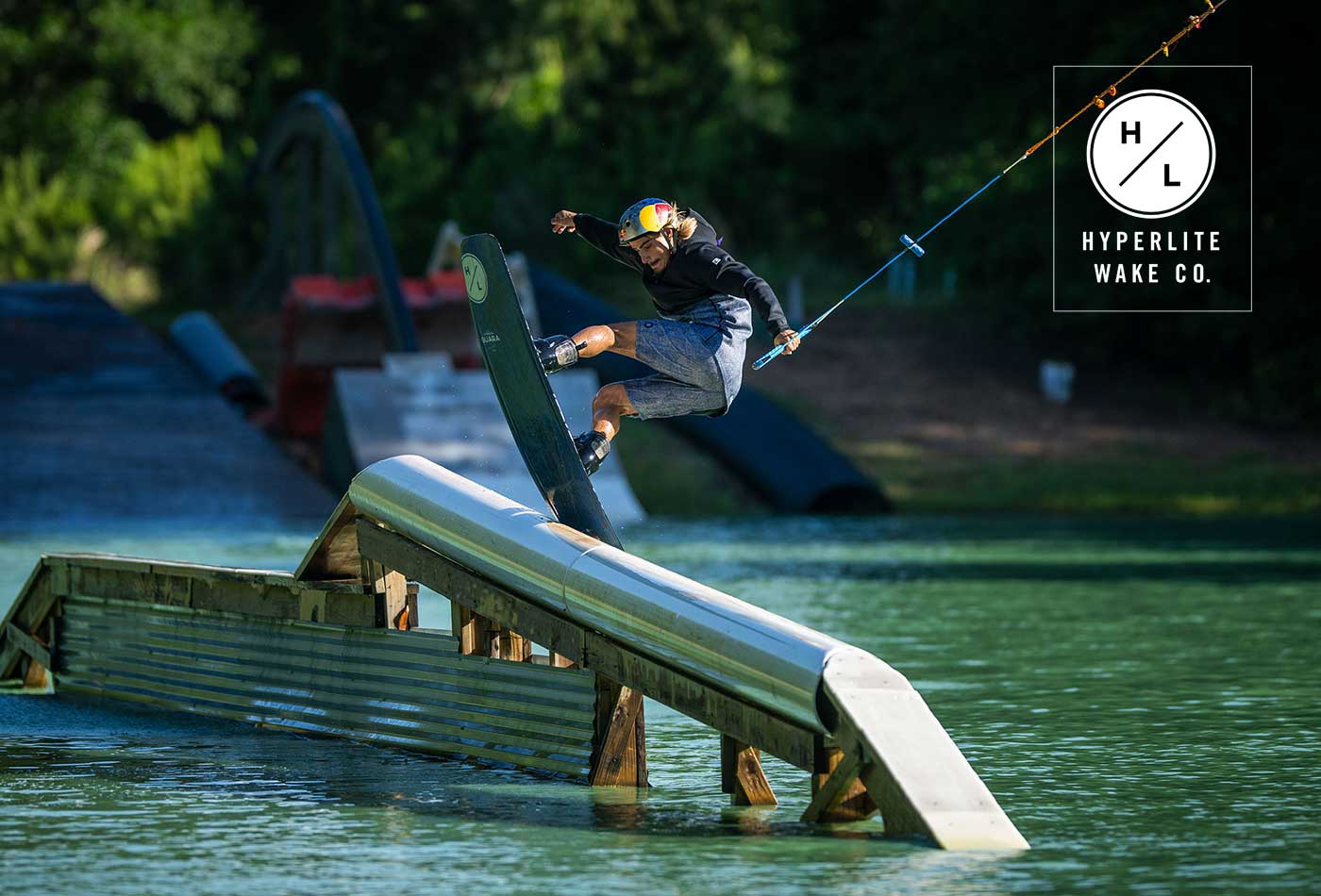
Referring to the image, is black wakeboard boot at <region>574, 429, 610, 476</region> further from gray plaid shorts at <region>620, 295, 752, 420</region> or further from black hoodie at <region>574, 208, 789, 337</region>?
black hoodie at <region>574, 208, 789, 337</region>

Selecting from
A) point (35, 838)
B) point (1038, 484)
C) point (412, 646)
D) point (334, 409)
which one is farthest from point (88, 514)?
point (35, 838)

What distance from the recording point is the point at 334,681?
11.0m

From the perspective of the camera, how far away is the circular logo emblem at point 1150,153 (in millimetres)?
20312

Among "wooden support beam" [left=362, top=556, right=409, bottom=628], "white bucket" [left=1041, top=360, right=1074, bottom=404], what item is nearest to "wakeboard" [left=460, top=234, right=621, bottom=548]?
"wooden support beam" [left=362, top=556, right=409, bottom=628]

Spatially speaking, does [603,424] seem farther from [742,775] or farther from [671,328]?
A: [742,775]

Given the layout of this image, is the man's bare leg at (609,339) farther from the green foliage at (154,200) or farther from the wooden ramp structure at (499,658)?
the green foliage at (154,200)

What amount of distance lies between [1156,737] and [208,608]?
16.8 ft

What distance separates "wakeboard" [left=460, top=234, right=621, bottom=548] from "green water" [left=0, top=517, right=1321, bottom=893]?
1285 millimetres

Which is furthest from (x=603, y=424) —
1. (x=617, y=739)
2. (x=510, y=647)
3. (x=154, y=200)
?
(x=154, y=200)

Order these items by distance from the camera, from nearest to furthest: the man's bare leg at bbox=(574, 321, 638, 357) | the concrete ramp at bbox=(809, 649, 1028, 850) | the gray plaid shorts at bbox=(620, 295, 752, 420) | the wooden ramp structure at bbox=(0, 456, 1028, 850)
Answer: the concrete ramp at bbox=(809, 649, 1028, 850) < the wooden ramp structure at bbox=(0, 456, 1028, 850) < the man's bare leg at bbox=(574, 321, 638, 357) < the gray plaid shorts at bbox=(620, 295, 752, 420)

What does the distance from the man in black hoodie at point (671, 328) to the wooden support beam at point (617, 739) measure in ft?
4.13

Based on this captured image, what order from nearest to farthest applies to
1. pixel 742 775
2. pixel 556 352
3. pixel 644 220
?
1. pixel 742 775
2. pixel 644 220
3. pixel 556 352

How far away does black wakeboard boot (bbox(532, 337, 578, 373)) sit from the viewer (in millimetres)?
9891

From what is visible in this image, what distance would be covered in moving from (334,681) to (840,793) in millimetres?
3618
